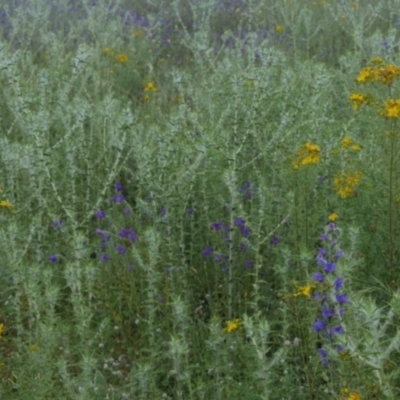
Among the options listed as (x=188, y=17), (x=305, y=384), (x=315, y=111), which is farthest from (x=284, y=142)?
(x=188, y=17)

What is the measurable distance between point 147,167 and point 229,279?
543mm

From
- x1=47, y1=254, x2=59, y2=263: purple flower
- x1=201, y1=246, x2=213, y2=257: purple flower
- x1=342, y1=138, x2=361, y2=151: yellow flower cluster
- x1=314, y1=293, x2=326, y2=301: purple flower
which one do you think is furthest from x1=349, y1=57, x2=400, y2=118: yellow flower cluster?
x1=47, y1=254, x2=59, y2=263: purple flower

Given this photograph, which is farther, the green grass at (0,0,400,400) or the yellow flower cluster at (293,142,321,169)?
the yellow flower cluster at (293,142,321,169)

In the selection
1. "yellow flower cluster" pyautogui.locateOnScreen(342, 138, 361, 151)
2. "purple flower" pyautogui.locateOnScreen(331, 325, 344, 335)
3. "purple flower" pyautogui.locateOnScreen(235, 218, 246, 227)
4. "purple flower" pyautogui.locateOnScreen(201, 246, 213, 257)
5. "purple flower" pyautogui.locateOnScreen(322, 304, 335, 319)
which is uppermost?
"yellow flower cluster" pyautogui.locateOnScreen(342, 138, 361, 151)

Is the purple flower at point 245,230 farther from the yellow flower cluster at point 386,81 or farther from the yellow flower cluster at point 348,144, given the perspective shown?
the yellow flower cluster at point 386,81

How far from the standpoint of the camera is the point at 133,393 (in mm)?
2621

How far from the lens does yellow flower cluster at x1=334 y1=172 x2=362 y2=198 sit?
2.92m

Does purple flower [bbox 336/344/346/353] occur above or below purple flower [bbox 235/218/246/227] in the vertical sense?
above

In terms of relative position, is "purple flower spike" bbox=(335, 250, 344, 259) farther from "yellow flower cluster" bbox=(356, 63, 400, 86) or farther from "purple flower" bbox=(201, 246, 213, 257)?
"purple flower" bbox=(201, 246, 213, 257)

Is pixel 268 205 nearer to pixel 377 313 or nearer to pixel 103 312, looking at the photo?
pixel 103 312

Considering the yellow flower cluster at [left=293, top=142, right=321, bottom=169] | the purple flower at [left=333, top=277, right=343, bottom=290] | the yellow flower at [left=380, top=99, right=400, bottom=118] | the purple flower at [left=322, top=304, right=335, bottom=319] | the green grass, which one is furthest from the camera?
the yellow flower cluster at [left=293, top=142, right=321, bottom=169]

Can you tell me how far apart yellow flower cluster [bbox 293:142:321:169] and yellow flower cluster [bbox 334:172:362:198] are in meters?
0.19

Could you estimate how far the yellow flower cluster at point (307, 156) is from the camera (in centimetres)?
269

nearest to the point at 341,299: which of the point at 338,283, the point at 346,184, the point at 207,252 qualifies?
the point at 338,283
